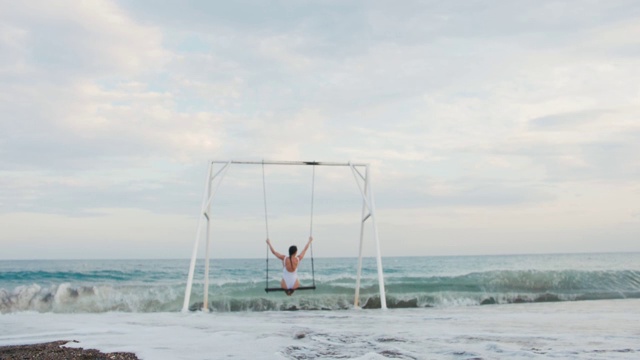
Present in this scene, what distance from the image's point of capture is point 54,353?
24.5ft

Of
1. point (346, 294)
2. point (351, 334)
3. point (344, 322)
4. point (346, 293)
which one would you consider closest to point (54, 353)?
point (351, 334)

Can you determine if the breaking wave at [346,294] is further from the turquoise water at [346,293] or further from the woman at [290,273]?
the woman at [290,273]

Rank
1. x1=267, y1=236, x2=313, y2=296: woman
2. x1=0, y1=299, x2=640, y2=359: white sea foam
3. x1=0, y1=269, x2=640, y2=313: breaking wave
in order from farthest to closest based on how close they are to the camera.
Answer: x1=0, y1=269, x2=640, y2=313: breaking wave → x1=267, y1=236, x2=313, y2=296: woman → x1=0, y1=299, x2=640, y2=359: white sea foam

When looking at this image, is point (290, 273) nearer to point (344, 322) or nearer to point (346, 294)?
point (344, 322)

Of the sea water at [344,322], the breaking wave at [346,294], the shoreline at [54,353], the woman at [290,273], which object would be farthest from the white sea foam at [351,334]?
the breaking wave at [346,294]

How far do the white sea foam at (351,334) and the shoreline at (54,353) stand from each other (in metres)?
0.35

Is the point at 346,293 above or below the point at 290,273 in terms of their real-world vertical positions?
below

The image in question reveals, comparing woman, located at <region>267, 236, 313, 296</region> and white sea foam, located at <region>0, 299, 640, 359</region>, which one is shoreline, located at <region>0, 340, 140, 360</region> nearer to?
white sea foam, located at <region>0, 299, 640, 359</region>

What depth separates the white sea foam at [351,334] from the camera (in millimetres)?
8086

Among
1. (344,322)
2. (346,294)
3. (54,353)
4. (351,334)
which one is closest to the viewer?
(54,353)

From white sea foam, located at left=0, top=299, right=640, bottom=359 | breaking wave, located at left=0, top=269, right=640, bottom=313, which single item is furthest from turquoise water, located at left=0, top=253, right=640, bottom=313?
white sea foam, located at left=0, top=299, right=640, bottom=359

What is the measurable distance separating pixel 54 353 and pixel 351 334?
4.44m

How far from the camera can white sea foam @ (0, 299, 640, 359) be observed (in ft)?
26.5

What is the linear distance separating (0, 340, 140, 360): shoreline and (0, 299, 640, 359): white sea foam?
1.14 feet
